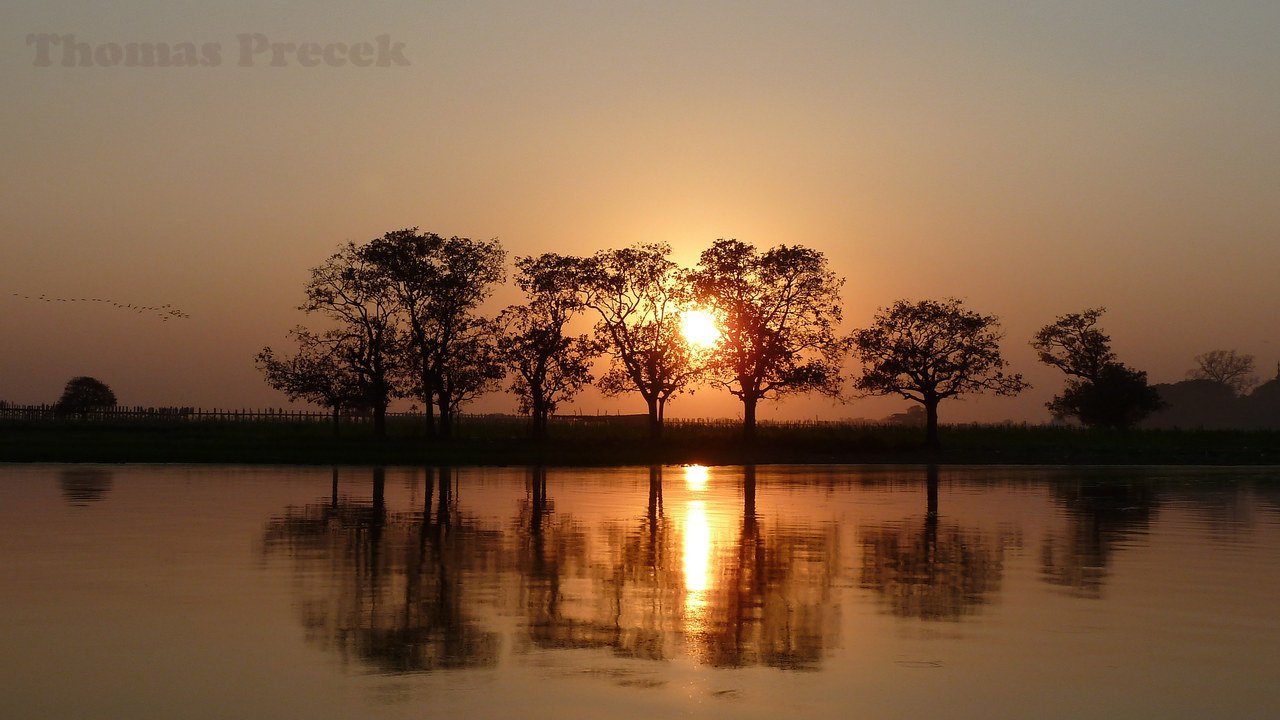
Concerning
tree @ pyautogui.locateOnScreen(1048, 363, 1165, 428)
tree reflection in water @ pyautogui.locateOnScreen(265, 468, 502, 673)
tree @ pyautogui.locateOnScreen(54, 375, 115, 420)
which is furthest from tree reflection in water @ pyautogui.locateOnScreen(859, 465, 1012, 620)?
tree @ pyautogui.locateOnScreen(54, 375, 115, 420)

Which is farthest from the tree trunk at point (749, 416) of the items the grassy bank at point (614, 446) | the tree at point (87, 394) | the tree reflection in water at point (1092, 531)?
the tree at point (87, 394)

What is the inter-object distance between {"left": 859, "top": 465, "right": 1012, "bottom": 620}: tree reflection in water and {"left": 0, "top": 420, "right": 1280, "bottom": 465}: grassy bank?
44.2 metres

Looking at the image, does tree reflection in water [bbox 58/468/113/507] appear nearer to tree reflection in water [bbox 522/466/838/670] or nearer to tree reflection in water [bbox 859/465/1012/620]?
tree reflection in water [bbox 522/466/838/670]

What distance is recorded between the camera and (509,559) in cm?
2102

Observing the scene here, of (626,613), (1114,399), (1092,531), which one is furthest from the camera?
(1114,399)

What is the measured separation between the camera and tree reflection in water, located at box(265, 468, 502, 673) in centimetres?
1265

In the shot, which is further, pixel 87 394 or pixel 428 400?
pixel 87 394

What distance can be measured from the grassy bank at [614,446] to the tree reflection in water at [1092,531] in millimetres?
34371

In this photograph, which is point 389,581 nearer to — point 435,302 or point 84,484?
point 84,484

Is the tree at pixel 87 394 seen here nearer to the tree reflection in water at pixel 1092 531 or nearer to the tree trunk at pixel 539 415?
the tree trunk at pixel 539 415

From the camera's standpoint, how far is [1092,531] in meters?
27.8

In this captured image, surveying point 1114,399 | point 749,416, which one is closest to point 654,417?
point 749,416

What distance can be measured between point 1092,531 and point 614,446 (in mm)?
59221

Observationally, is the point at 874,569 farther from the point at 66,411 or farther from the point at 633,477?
the point at 66,411
